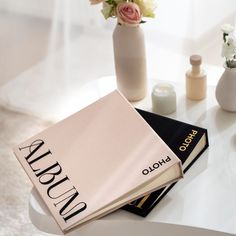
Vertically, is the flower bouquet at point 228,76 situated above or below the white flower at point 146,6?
below

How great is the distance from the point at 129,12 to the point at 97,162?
0.34 meters

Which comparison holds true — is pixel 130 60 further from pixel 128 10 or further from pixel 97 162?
pixel 97 162

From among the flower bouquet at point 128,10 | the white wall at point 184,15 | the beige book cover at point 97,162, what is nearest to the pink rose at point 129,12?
the flower bouquet at point 128,10

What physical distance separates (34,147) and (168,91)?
334 millimetres

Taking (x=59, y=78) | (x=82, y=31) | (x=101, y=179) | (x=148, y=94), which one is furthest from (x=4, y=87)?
(x=101, y=179)

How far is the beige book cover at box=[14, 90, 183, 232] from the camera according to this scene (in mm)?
806

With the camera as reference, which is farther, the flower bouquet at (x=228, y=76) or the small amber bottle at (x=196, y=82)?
the small amber bottle at (x=196, y=82)

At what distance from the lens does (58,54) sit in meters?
1.72

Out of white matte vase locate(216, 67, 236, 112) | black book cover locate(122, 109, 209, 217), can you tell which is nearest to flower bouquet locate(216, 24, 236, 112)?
white matte vase locate(216, 67, 236, 112)

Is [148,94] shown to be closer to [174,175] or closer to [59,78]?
[174,175]

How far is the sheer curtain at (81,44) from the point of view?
132 centimetres

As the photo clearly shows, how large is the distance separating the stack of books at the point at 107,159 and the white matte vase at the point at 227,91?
0.13 meters

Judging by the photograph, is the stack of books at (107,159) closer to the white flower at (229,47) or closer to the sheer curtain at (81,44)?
the white flower at (229,47)

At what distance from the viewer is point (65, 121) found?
958mm
